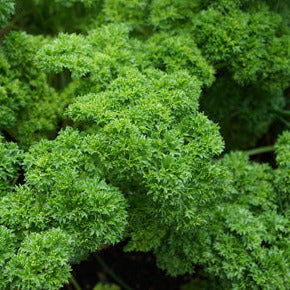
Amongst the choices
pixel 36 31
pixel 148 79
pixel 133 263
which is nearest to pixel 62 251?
pixel 148 79

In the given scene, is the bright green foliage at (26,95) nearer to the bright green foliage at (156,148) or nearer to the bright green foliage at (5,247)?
the bright green foliage at (156,148)

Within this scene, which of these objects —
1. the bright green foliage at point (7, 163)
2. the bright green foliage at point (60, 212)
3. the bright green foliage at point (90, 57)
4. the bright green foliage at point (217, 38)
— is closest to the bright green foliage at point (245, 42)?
the bright green foliage at point (217, 38)

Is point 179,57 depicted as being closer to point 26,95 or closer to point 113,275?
point 26,95

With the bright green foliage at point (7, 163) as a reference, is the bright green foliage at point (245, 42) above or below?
above

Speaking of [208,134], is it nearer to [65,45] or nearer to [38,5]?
[65,45]

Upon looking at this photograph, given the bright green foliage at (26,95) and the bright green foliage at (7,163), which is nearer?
the bright green foliage at (7,163)

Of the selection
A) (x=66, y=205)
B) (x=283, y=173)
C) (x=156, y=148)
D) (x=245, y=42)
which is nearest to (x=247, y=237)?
(x=283, y=173)

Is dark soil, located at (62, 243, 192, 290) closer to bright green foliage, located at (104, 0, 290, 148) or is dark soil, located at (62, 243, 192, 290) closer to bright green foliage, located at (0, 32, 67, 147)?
bright green foliage, located at (0, 32, 67, 147)

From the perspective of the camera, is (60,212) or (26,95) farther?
(26,95)
